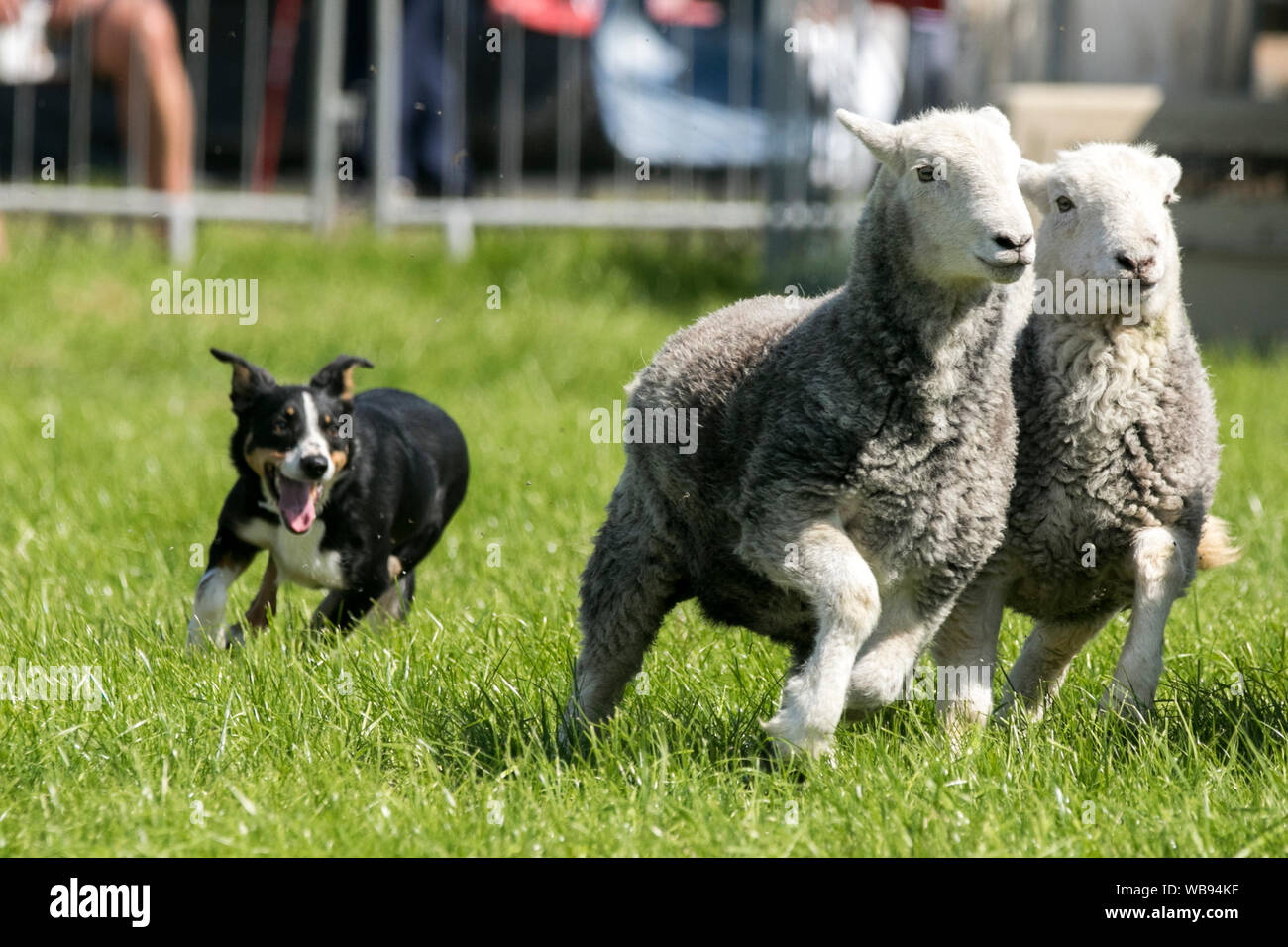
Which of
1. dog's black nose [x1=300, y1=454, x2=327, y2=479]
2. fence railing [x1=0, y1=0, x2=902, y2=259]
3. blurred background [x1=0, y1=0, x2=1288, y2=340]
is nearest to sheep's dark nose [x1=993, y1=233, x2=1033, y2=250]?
dog's black nose [x1=300, y1=454, x2=327, y2=479]

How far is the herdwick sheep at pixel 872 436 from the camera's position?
10.3 feet

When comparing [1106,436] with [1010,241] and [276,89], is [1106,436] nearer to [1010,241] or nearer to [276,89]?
[1010,241]

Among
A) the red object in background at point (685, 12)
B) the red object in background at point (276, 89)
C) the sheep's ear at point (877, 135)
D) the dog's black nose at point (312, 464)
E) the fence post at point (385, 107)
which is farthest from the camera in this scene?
the red object in background at point (685, 12)

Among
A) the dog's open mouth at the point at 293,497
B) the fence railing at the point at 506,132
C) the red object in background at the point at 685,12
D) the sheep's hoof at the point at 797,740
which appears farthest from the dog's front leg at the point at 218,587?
the red object in background at the point at 685,12

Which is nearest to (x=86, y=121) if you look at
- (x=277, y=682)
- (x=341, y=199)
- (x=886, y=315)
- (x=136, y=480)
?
(x=341, y=199)

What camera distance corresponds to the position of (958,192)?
318cm

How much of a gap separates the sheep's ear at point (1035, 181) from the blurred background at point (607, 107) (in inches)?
192

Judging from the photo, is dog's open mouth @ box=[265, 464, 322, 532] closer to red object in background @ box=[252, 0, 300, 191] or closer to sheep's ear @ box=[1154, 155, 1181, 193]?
sheep's ear @ box=[1154, 155, 1181, 193]

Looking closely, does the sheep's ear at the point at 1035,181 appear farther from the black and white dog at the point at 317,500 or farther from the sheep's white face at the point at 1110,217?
the black and white dog at the point at 317,500

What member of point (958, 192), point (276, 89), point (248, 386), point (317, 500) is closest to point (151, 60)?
point (276, 89)

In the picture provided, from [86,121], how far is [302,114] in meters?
1.80

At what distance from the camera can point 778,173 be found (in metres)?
10.6

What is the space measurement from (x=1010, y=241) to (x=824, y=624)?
0.76 meters

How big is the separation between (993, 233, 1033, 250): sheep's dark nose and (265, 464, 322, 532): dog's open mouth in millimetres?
2041
